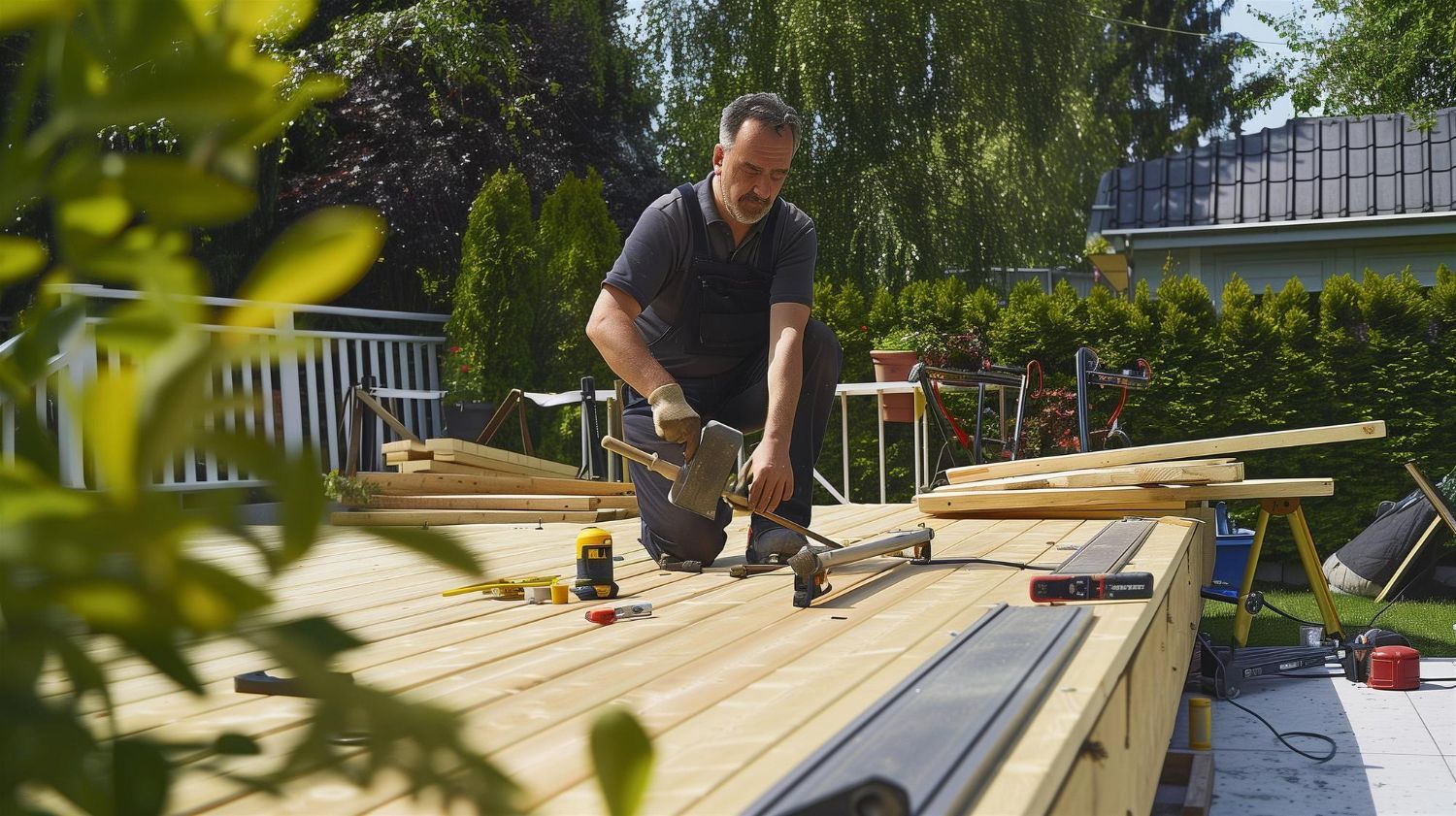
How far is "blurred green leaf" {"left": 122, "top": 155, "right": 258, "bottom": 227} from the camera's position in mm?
305

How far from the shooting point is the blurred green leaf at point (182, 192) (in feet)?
1.00

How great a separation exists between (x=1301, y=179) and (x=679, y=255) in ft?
30.6

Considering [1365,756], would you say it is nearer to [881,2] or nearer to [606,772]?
[606,772]

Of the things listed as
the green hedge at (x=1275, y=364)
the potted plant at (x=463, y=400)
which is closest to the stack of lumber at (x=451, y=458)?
the potted plant at (x=463, y=400)

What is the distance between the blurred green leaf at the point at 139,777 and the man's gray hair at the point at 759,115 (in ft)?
9.80

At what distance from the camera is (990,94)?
1398 centimetres

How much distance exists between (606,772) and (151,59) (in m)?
0.22

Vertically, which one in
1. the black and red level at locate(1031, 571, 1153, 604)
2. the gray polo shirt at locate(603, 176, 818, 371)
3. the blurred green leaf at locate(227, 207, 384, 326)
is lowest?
the black and red level at locate(1031, 571, 1153, 604)

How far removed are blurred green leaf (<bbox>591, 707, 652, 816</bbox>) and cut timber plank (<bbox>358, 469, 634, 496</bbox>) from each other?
17.5ft

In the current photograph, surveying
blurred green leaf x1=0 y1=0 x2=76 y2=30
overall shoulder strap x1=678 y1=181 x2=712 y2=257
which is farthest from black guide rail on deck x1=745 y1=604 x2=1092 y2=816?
overall shoulder strap x1=678 y1=181 x2=712 y2=257

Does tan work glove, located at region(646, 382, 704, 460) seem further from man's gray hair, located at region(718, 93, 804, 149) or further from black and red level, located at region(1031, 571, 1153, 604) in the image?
black and red level, located at region(1031, 571, 1153, 604)

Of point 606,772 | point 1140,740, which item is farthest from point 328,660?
point 1140,740

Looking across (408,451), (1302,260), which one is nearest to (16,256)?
(408,451)

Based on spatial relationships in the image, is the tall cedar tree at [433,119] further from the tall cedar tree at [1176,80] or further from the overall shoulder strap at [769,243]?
the tall cedar tree at [1176,80]
